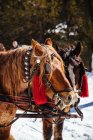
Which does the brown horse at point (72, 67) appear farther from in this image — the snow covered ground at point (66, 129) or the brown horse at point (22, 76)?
the brown horse at point (22, 76)

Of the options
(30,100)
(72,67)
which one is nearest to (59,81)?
(30,100)

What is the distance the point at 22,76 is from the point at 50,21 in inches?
746

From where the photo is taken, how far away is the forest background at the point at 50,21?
74.1 ft

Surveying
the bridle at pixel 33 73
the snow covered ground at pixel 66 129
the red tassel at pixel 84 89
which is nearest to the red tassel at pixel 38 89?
the bridle at pixel 33 73

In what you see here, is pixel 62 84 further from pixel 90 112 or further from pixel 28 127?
pixel 90 112

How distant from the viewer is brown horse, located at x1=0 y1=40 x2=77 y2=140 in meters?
3.89

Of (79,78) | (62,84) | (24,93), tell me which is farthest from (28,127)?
(62,84)

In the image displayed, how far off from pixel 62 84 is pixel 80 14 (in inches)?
758

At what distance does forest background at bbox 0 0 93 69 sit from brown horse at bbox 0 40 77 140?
18.3 m

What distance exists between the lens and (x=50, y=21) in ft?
74.5

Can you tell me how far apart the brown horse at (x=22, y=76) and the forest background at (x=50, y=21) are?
1831cm

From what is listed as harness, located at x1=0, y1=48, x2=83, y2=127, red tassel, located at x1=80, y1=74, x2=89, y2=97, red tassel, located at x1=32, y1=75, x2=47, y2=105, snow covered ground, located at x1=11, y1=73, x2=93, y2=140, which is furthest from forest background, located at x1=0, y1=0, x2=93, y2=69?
red tassel, located at x1=32, y1=75, x2=47, y2=105

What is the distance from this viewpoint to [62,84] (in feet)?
12.7

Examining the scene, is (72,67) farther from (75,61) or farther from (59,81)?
(59,81)
